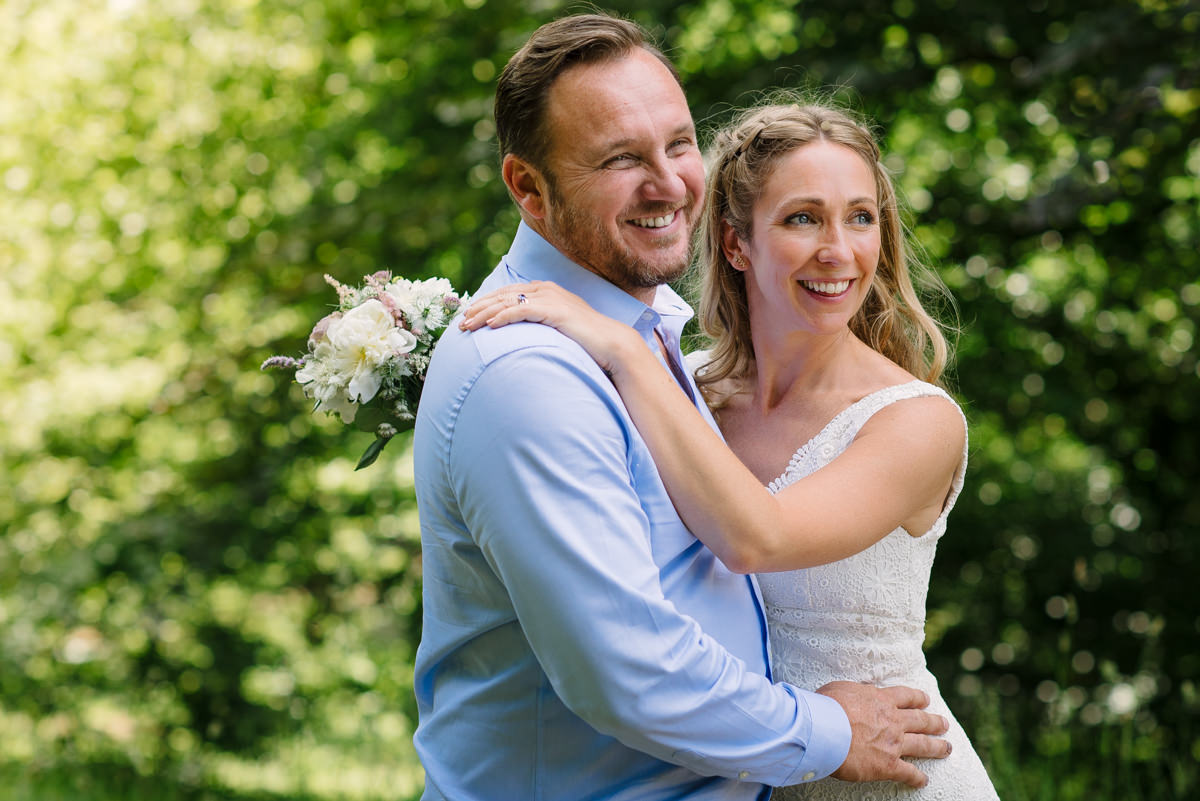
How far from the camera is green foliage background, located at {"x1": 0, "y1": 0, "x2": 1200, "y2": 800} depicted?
4.85m

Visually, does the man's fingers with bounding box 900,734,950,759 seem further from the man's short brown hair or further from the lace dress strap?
the man's short brown hair

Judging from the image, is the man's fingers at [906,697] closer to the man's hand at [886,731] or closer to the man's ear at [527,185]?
the man's hand at [886,731]

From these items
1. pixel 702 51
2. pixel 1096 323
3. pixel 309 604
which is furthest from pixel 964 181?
pixel 309 604

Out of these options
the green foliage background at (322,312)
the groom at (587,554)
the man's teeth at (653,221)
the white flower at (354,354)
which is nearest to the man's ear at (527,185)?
the groom at (587,554)

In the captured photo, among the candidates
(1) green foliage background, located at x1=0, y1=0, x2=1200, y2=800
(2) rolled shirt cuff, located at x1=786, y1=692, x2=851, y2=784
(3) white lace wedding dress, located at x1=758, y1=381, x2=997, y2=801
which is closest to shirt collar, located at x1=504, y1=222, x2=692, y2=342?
(3) white lace wedding dress, located at x1=758, y1=381, x2=997, y2=801

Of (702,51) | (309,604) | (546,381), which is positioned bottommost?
(309,604)

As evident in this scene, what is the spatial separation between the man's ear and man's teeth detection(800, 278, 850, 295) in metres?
0.65

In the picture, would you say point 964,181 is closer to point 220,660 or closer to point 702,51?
point 702,51

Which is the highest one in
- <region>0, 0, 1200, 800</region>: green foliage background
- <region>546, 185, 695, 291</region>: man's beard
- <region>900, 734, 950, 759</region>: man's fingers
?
<region>546, 185, 695, 291</region>: man's beard

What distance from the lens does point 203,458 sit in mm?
6262

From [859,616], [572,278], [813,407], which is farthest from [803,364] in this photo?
[572,278]

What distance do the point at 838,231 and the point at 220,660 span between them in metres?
5.41

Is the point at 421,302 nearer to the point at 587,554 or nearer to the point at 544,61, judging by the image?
the point at 544,61

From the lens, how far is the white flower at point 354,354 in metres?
2.21
